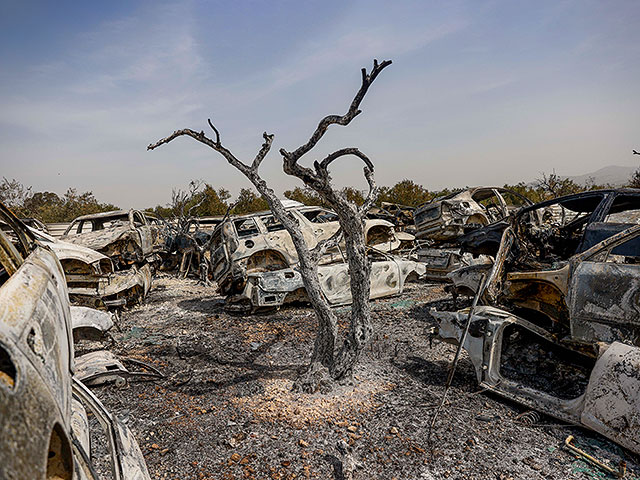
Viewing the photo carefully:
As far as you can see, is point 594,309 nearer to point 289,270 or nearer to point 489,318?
point 489,318

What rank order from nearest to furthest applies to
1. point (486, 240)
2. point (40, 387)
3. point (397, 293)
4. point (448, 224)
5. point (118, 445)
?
1. point (40, 387)
2. point (118, 445)
3. point (486, 240)
4. point (397, 293)
5. point (448, 224)

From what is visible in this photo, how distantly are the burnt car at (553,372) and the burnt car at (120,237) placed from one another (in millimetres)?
7380

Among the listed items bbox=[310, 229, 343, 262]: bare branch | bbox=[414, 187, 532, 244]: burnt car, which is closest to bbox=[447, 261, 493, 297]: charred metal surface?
bbox=[310, 229, 343, 262]: bare branch

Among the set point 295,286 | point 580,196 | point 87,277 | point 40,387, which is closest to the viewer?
point 40,387

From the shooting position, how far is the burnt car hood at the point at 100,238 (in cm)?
841

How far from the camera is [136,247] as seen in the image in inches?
366

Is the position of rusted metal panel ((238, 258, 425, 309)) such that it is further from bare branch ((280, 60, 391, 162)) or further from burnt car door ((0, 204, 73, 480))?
burnt car door ((0, 204, 73, 480))

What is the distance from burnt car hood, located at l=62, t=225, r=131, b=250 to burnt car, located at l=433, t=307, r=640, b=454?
724 centimetres

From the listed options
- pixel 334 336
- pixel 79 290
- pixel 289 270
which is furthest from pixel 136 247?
pixel 334 336

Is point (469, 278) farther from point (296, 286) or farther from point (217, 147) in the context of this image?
point (217, 147)

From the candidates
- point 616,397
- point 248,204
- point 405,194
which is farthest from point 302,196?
point 616,397

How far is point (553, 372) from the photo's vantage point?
434 centimetres

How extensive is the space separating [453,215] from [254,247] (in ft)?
16.5

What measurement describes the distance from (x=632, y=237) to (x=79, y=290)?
26.5ft
